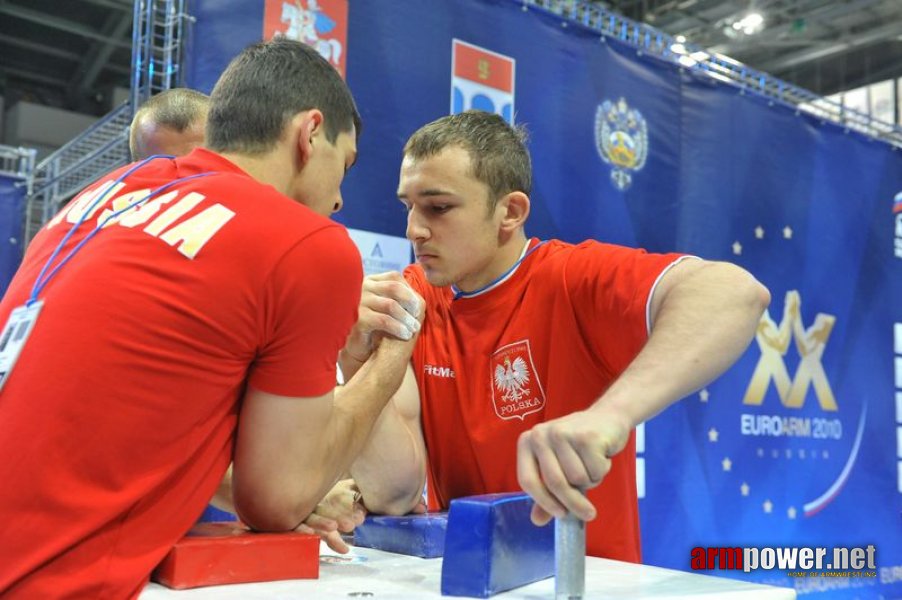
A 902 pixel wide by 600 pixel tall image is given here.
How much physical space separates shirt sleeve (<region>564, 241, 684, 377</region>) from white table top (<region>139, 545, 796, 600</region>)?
0.33m

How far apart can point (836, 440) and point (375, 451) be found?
3.33 metres

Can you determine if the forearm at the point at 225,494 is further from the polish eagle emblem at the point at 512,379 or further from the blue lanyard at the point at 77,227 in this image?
the polish eagle emblem at the point at 512,379

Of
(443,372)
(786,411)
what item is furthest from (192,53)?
(786,411)

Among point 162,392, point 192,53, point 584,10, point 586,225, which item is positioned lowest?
point 162,392

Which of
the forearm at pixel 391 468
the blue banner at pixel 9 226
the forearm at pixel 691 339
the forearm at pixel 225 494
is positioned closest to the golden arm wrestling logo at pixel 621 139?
the blue banner at pixel 9 226

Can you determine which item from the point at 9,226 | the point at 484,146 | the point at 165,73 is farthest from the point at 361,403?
the point at 9,226

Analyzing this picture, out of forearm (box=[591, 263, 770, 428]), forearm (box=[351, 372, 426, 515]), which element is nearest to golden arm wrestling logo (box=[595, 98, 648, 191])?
forearm (box=[351, 372, 426, 515])

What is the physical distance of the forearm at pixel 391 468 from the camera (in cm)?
121

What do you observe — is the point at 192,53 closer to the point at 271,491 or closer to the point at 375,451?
the point at 375,451

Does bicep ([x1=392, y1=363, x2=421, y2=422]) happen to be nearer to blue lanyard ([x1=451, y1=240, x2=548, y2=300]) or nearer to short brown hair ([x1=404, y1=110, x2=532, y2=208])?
blue lanyard ([x1=451, y1=240, x2=548, y2=300])

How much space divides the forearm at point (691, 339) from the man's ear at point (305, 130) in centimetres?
47

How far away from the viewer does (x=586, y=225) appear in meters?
3.25

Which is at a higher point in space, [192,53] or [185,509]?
[192,53]

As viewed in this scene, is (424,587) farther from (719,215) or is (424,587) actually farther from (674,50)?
(674,50)
